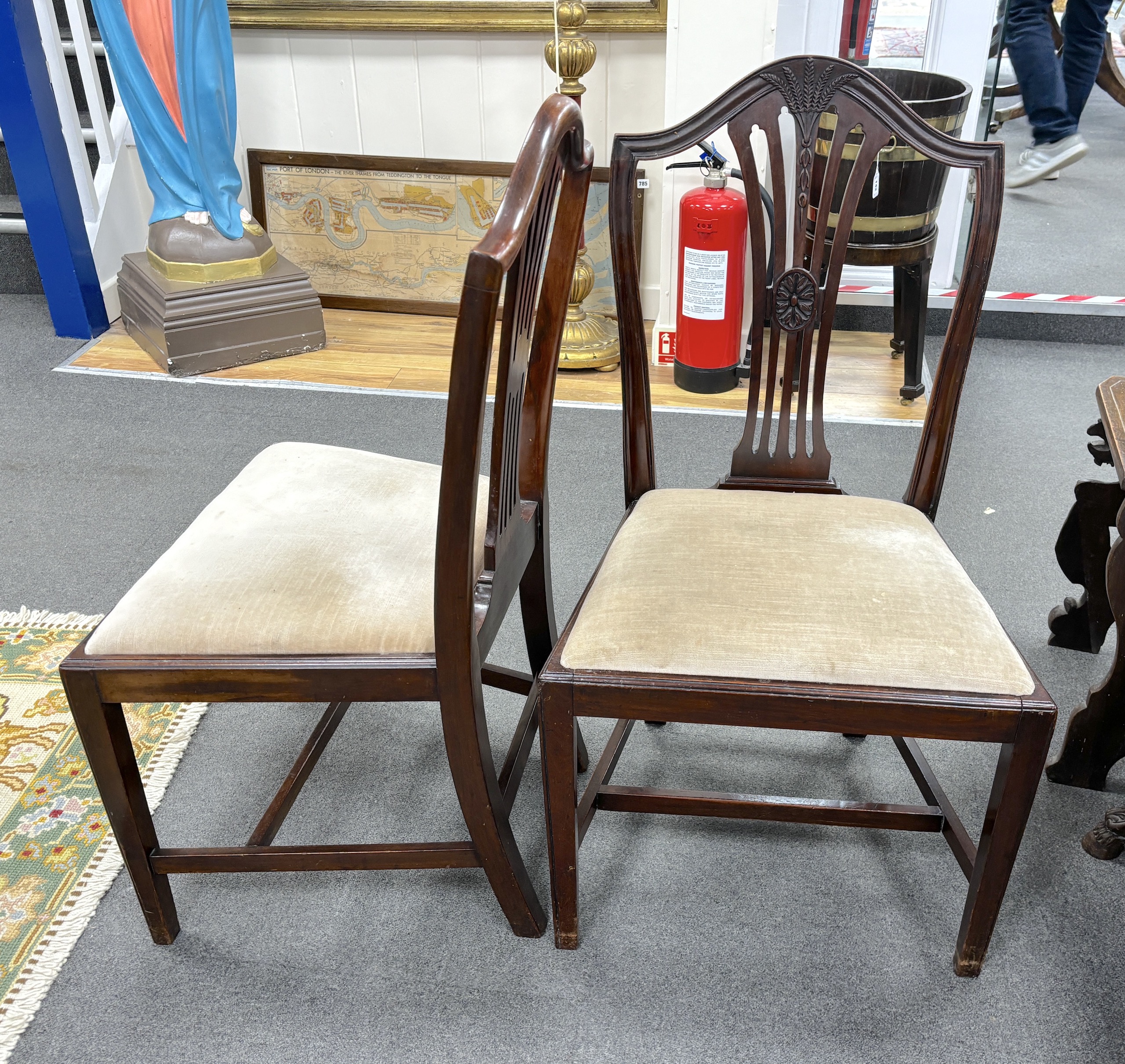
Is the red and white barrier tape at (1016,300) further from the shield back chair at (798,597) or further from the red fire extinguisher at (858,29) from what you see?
the shield back chair at (798,597)

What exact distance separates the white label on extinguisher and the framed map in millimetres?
526

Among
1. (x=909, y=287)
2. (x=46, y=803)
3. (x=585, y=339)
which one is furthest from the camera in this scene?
(x=585, y=339)

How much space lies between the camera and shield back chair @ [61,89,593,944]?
1036 mm

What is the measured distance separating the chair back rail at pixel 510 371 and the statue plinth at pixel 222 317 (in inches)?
73.5

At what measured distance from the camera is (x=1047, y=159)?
116 inches

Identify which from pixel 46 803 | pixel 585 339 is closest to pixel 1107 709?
pixel 46 803

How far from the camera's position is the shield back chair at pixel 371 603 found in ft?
3.40

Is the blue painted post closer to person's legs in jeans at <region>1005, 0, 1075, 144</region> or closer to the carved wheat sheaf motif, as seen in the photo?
the carved wheat sheaf motif

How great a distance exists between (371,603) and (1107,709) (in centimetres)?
102

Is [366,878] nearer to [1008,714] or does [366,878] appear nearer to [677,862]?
[677,862]

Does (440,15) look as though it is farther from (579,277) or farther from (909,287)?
(909,287)

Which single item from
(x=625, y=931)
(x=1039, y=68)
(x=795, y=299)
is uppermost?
(x=1039, y=68)

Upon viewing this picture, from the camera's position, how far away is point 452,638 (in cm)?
105

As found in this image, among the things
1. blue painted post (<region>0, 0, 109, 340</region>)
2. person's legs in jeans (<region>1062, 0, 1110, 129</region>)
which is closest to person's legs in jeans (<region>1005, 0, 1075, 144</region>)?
person's legs in jeans (<region>1062, 0, 1110, 129</region>)
